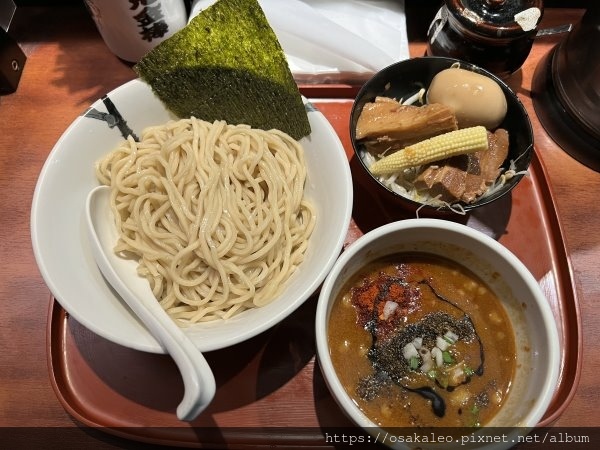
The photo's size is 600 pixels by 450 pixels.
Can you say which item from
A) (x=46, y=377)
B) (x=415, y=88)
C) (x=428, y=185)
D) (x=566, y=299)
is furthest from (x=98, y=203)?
(x=566, y=299)

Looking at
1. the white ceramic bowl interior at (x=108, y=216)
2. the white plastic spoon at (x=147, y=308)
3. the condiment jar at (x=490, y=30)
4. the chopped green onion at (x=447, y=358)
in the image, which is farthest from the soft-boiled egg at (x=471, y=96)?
the white plastic spoon at (x=147, y=308)

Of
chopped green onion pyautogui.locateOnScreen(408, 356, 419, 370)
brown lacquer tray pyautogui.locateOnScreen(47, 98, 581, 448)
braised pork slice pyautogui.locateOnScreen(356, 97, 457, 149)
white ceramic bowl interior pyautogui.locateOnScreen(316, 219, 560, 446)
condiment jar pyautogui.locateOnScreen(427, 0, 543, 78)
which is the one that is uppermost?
condiment jar pyautogui.locateOnScreen(427, 0, 543, 78)

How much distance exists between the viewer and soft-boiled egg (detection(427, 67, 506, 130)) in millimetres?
1570

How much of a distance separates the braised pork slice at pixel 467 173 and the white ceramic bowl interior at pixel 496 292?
290 millimetres

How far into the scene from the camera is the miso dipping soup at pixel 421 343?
116 centimetres

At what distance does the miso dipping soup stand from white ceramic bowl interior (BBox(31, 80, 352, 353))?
0.15 m

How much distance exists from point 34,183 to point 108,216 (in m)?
0.44

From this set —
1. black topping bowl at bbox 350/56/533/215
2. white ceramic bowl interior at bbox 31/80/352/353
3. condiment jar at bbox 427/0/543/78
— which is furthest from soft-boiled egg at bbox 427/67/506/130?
white ceramic bowl interior at bbox 31/80/352/353

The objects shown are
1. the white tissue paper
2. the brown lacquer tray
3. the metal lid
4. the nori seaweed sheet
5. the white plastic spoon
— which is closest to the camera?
the white plastic spoon

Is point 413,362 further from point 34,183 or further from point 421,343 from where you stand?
point 34,183

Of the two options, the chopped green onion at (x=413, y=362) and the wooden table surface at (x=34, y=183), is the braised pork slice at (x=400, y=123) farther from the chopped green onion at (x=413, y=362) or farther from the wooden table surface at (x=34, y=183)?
the chopped green onion at (x=413, y=362)

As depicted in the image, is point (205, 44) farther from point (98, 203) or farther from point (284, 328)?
point (284, 328)

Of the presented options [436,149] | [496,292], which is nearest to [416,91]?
[436,149]

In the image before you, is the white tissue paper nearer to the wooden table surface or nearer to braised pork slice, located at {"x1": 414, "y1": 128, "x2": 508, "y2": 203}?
the wooden table surface
